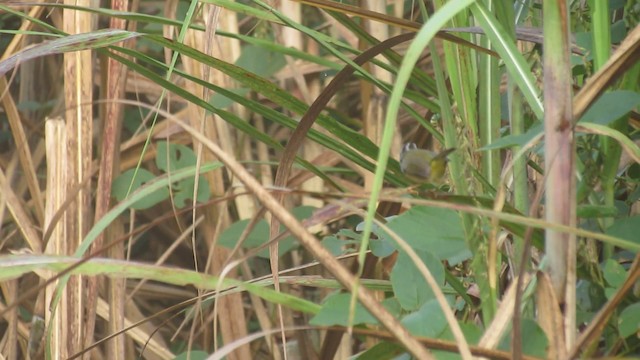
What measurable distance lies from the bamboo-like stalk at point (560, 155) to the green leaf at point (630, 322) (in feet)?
0.19

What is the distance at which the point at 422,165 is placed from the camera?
2.51 ft

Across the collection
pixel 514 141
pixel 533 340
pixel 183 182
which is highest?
pixel 514 141

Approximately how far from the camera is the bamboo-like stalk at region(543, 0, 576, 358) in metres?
0.55

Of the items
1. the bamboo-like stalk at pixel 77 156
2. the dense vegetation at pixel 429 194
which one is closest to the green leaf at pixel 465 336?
the dense vegetation at pixel 429 194

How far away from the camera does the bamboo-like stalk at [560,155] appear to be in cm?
55

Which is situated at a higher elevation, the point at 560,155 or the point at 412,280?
the point at 560,155

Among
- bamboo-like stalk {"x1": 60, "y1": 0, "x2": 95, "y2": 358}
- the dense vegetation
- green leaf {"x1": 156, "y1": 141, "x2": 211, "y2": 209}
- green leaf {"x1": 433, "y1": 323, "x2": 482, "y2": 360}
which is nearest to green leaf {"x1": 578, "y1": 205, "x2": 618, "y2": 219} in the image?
the dense vegetation

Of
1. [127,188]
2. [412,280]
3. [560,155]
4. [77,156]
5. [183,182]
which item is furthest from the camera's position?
[183,182]

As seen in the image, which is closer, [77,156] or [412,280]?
[412,280]

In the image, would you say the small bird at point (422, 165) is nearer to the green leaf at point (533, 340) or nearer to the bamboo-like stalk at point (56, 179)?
the green leaf at point (533, 340)

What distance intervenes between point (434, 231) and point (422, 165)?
138 millimetres

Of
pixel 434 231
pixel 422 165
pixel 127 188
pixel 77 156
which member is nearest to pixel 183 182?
pixel 127 188

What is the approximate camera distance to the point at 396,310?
0.69m

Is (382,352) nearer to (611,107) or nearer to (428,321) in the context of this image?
(428,321)
